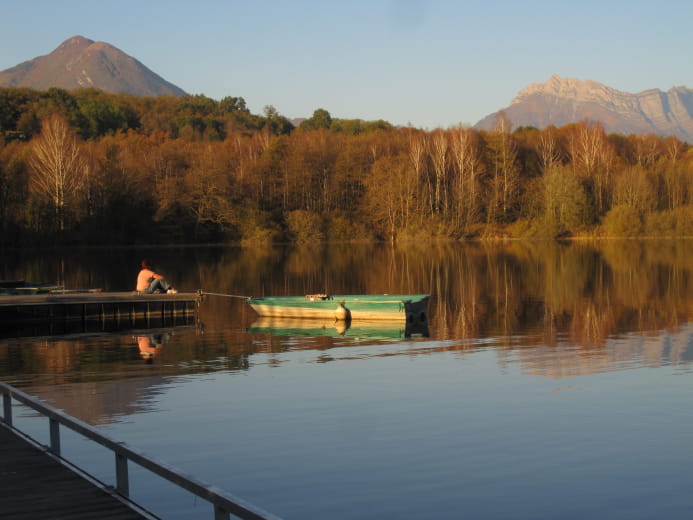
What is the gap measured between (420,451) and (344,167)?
83310mm

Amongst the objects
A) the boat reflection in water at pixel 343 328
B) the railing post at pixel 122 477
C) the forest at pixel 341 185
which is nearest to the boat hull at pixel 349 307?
the boat reflection in water at pixel 343 328

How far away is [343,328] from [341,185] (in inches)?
2746

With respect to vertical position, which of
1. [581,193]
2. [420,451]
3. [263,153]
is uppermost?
[263,153]

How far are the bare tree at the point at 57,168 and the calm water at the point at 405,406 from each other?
47.3 meters

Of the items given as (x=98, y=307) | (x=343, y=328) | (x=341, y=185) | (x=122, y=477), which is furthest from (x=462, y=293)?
(x=341, y=185)

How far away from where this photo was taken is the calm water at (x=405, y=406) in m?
8.88

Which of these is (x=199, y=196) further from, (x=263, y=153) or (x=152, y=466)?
(x=152, y=466)

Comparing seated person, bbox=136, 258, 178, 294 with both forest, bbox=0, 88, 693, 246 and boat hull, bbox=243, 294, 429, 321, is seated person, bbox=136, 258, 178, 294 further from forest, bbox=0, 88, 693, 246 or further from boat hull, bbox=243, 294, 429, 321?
forest, bbox=0, 88, 693, 246

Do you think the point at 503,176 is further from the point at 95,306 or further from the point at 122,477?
the point at 122,477

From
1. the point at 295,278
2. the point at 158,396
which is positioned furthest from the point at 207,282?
the point at 158,396

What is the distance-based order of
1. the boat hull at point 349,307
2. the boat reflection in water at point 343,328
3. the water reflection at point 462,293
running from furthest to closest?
the boat hull at point 349,307 < the boat reflection in water at point 343,328 < the water reflection at point 462,293

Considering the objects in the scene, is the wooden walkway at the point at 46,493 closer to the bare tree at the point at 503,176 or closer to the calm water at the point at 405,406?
the calm water at the point at 405,406

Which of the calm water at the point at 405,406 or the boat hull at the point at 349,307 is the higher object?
the boat hull at the point at 349,307

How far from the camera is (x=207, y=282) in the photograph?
125 ft
